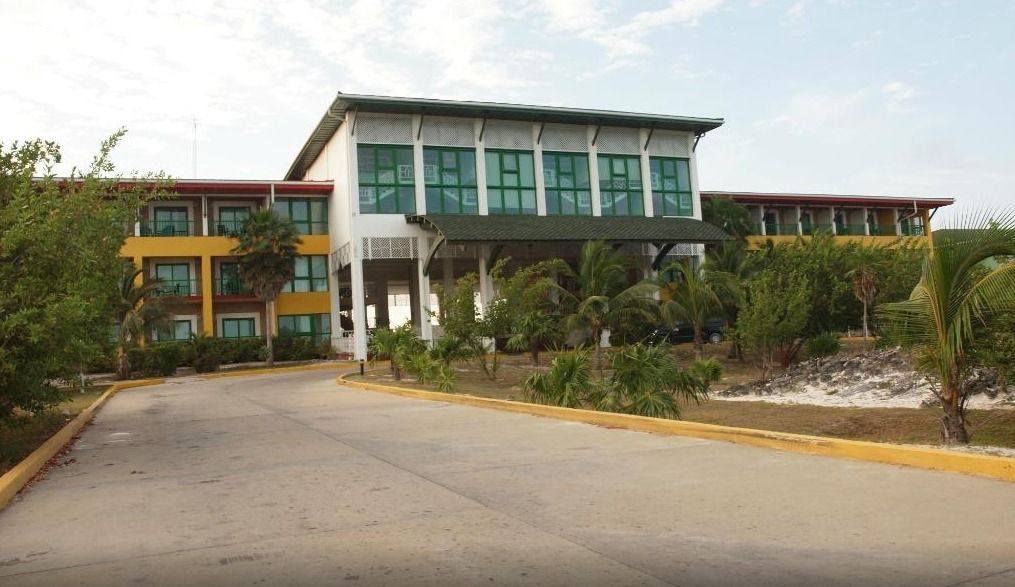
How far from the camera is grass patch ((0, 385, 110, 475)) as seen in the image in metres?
9.96

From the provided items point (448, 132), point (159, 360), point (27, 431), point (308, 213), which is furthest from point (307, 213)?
point (27, 431)

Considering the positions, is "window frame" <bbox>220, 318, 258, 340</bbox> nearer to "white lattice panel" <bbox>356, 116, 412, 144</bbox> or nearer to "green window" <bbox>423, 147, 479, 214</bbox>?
"green window" <bbox>423, 147, 479, 214</bbox>

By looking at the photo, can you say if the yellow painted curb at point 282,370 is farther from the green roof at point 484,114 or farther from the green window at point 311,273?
the green roof at point 484,114

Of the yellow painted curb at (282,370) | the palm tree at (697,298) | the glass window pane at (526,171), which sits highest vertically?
the glass window pane at (526,171)

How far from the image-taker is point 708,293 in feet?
106

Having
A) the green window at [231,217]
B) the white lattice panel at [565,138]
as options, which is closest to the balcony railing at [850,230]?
the white lattice panel at [565,138]

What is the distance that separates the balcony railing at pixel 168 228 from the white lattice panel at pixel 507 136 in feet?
53.5

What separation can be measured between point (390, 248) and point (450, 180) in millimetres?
5049

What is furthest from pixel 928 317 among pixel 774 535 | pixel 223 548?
pixel 223 548

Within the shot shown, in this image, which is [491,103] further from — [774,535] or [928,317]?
[774,535]

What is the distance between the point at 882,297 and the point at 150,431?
1110 inches

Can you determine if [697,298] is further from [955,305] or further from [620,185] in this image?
[955,305]

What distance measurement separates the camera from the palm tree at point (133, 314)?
106 feet

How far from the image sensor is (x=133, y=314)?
3244 centimetres
